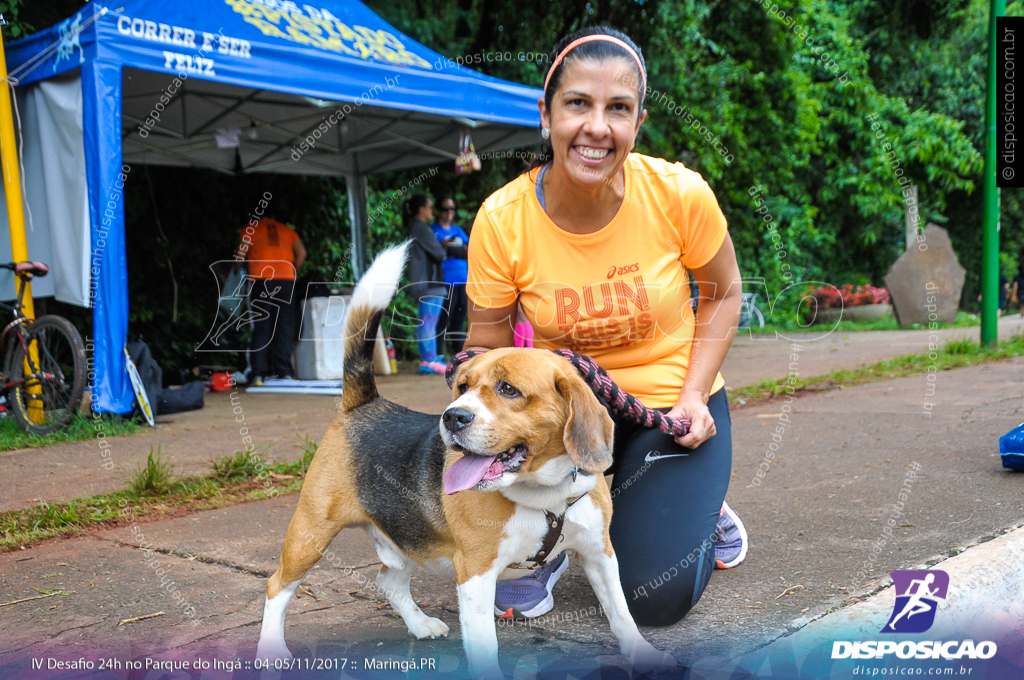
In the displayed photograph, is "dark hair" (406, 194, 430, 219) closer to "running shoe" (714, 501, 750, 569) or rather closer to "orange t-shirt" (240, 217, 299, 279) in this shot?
"orange t-shirt" (240, 217, 299, 279)

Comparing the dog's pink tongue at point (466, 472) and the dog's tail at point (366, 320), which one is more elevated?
the dog's tail at point (366, 320)

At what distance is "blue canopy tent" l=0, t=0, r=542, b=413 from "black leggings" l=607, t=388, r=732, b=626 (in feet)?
13.4

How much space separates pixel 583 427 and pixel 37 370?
4.94m

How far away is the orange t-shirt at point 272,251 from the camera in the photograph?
27.1 ft

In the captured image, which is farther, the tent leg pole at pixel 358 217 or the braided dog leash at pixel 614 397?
the tent leg pole at pixel 358 217

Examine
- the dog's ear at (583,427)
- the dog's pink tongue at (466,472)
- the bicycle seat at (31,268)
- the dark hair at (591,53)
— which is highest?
the dark hair at (591,53)

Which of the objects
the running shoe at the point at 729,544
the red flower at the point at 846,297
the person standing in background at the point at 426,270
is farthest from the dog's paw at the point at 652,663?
the red flower at the point at 846,297

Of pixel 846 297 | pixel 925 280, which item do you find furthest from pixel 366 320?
pixel 846 297

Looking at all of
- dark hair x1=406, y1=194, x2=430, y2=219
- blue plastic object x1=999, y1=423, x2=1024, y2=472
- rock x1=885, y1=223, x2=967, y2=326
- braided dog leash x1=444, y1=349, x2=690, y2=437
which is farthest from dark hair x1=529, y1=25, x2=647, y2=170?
rock x1=885, y1=223, x2=967, y2=326

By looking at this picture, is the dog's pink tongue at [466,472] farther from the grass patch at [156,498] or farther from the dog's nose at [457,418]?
the grass patch at [156,498]

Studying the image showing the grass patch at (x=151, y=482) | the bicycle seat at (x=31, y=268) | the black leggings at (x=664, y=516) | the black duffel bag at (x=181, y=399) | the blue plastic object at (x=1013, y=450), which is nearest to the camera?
the black leggings at (x=664, y=516)

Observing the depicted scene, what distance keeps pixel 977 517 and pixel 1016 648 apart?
3.11 feet

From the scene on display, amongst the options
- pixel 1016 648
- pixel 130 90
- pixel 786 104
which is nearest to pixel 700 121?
pixel 786 104

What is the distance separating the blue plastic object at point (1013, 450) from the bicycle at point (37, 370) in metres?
5.41
